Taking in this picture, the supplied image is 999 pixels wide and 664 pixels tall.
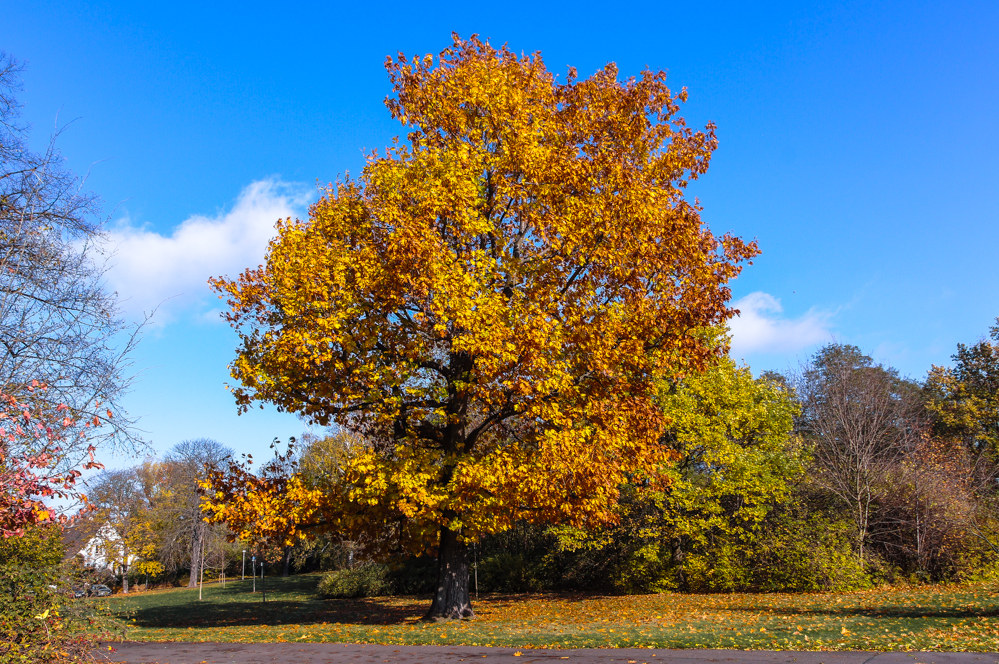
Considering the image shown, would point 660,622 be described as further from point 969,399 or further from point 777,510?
point 969,399

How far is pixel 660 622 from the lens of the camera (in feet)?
42.6

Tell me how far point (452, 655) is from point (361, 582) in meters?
19.3

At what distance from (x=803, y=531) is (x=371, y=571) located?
16906 mm

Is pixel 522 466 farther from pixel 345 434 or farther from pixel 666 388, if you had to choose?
pixel 345 434

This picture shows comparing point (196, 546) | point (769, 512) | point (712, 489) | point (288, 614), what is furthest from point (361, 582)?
point (196, 546)

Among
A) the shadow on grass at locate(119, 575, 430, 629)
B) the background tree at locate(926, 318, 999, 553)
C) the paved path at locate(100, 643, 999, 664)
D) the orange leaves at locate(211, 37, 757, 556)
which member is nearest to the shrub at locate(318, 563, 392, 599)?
the shadow on grass at locate(119, 575, 430, 629)

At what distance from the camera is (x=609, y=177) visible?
1351cm

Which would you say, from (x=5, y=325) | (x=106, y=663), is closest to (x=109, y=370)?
(x=5, y=325)

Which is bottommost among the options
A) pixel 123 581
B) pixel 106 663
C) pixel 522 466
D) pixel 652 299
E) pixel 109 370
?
pixel 123 581

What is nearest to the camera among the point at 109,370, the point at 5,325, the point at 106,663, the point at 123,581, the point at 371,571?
the point at 106,663

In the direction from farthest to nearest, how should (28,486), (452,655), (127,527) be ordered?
(127,527), (452,655), (28,486)

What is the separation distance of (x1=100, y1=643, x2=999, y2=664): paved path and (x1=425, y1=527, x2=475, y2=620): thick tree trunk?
14.0 ft

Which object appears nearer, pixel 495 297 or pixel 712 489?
pixel 495 297

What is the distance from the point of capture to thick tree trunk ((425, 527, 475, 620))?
14.8 m
